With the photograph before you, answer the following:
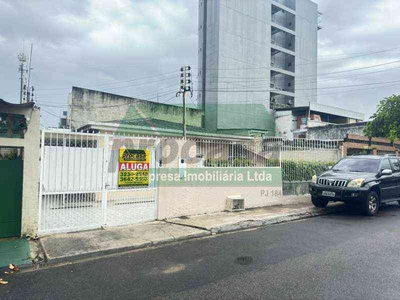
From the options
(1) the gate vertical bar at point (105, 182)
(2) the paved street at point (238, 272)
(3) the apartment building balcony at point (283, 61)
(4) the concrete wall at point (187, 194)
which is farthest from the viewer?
(3) the apartment building balcony at point (283, 61)

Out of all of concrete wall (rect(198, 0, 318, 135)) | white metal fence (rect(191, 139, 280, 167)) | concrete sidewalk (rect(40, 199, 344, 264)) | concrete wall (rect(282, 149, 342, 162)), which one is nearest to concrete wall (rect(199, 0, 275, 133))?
concrete wall (rect(198, 0, 318, 135))

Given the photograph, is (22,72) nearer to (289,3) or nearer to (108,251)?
(108,251)

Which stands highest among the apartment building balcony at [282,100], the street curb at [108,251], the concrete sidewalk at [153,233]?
the apartment building balcony at [282,100]

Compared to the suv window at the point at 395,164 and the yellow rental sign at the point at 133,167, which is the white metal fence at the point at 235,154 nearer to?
the yellow rental sign at the point at 133,167

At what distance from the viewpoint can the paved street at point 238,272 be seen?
11.4ft

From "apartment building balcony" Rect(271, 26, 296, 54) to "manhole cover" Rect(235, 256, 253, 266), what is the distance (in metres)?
48.0

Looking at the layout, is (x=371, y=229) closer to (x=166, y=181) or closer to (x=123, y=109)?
(x=166, y=181)

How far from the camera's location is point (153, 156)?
7.37 m

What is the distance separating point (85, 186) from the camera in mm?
6316

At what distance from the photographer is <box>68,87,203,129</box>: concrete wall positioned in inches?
818

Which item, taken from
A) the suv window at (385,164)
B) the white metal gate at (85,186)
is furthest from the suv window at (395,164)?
the white metal gate at (85,186)

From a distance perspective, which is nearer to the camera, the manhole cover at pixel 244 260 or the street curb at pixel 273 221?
the manhole cover at pixel 244 260

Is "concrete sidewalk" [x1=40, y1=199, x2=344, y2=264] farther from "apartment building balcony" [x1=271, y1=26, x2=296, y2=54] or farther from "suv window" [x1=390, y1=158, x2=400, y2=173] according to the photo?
Answer: "apartment building balcony" [x1=271, y1=26, x2=296, y2=54]

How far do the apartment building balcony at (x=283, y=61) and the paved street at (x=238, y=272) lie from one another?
1795 inches
